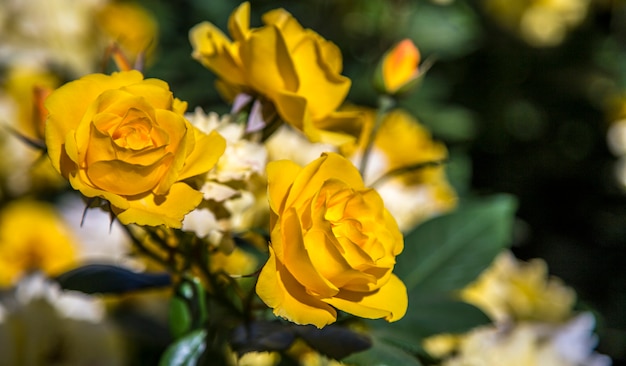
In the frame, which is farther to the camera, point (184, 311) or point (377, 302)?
point (184, 311)

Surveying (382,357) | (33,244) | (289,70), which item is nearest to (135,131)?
(289,70)

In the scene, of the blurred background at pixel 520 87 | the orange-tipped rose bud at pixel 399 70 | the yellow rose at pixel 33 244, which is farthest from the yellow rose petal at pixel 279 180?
the blurred background at pixel 520 87

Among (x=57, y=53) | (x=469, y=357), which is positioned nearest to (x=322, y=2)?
Answer: (x=57, y=53)

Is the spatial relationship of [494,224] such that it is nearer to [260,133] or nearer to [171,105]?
[260,133]

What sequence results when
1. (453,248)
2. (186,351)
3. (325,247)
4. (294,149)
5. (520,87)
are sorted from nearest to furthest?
1. (325,247)
2. (186,351)
3. (453,248)
4. (294,149)
5. (520,87)

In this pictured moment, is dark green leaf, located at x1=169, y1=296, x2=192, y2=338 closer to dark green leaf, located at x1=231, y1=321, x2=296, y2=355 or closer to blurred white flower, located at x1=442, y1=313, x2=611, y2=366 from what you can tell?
dark green leaf, located at x1=231, y1=321, x2=296, y2=355

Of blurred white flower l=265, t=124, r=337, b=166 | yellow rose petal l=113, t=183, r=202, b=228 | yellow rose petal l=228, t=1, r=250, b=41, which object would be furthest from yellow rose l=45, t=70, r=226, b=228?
blurred white flower l=265, t=124, r=337, b=166

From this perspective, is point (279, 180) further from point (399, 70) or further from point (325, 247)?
point (399, 70)
